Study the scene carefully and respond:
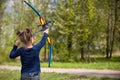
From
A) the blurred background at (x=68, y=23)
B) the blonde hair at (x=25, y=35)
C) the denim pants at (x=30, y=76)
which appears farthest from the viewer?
the blurred background at (x=68, y=23)

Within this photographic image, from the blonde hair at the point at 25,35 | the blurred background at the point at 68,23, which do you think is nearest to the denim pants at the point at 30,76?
the blonde hair at the point at 25,35

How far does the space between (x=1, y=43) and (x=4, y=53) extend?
3.99 feet

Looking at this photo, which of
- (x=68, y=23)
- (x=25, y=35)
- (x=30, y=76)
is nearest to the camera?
(x=25, y=35)

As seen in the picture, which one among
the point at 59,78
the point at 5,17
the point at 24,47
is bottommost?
the point at 59,78

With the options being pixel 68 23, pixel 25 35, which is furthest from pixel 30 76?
pixel 68 23

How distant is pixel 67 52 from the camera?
3434 centimetres

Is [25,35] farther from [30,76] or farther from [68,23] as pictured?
[68,23]

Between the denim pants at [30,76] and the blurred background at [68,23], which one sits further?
the blurred background at [68,23]

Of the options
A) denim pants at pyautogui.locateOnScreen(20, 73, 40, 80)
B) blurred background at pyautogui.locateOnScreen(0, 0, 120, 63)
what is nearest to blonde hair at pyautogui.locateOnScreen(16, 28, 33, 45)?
denim pants at pyautogui.locateOnScreen(20, 73, 40, 80)

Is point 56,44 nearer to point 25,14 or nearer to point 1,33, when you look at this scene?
point 25,14

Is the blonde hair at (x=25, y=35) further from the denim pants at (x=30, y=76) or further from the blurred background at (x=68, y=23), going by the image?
the blurred background at (x=68, y=23)

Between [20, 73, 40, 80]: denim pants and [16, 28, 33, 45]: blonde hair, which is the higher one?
[16, 28, 33, 45]: blonde hair

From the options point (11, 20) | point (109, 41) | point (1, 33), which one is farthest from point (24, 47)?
point (109, 41)

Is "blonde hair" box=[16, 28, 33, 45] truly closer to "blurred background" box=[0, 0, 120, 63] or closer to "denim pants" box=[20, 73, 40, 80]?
"denim pants" box=[20, 73, 40, 80]
